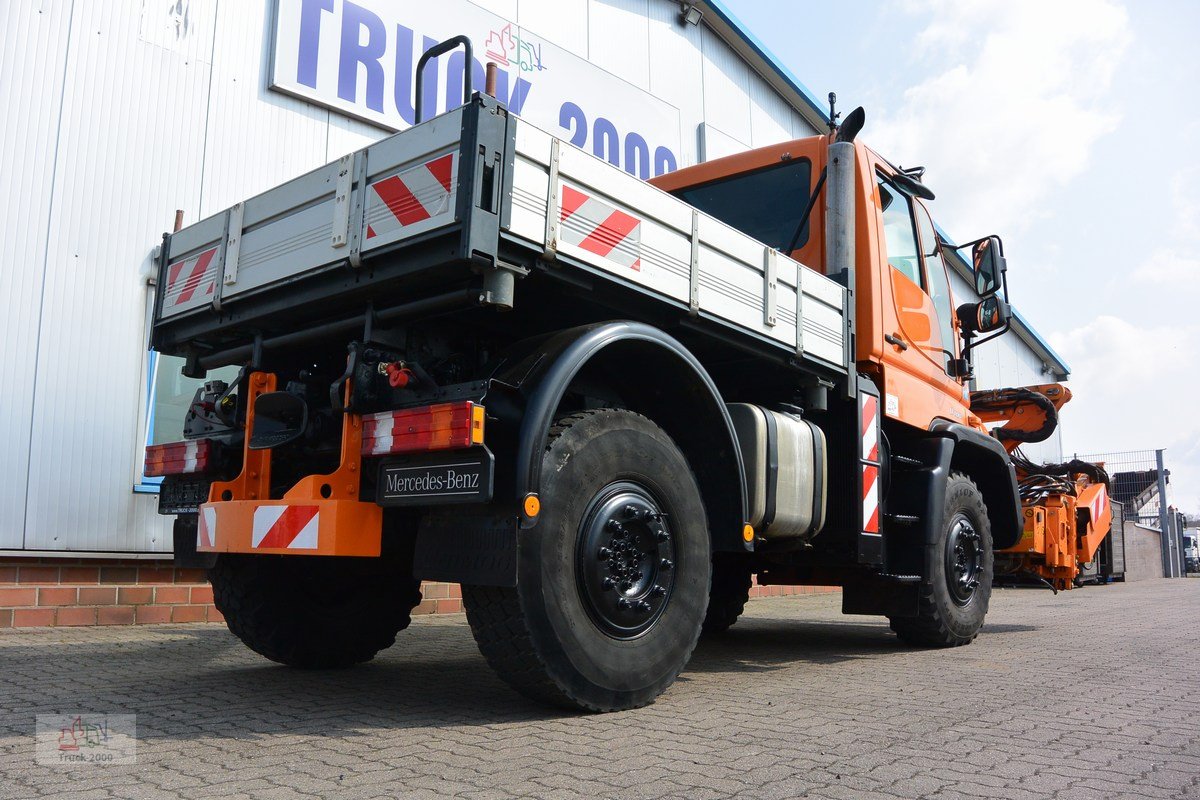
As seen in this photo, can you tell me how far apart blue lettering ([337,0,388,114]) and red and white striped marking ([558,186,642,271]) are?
233 inches

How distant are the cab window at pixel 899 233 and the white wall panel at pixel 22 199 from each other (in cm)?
618

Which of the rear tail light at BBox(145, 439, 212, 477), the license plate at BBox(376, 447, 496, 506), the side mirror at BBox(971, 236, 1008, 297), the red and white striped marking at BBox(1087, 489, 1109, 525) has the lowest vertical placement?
the license plate at BBox(376, 447, 496, 506)

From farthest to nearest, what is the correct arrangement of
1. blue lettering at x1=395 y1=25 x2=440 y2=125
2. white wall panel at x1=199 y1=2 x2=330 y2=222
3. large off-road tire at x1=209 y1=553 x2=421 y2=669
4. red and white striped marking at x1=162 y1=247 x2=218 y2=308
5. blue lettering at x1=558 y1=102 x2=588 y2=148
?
blue lettering at x1=558 y1=102 x2=588 y2=148
blue lettering at x1=395 y1=25 x2=440 y2=125
white wall panel at x1=199 y1=2 x2=330 y2=222
large off-road tire at x1=209 y1=553 x2=421 y2=669
red and white striped marking at x1=162 y1=247 x2=218 y2=308

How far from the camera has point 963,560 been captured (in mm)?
6434

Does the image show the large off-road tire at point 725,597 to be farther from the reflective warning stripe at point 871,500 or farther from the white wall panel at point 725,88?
the white wall panel at point 725,88

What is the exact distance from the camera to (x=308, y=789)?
2555 mm

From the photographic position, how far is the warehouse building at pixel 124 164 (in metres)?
6.66

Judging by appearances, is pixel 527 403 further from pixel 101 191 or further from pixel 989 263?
pixel 101 191

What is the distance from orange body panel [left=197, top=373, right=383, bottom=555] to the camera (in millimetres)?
A: 3455

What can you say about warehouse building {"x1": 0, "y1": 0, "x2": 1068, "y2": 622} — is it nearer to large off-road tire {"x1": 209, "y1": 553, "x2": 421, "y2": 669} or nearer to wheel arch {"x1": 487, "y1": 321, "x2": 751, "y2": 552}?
large off-road tire {"x1": 209, "y1": 553, "x2": 421, "y2": 669}

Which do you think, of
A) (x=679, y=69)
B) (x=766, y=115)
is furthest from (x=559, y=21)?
(x=766, y=115)

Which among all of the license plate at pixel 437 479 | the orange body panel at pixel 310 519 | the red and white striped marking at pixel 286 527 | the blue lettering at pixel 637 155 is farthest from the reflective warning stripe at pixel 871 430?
the blue lettering at pixel 637 155

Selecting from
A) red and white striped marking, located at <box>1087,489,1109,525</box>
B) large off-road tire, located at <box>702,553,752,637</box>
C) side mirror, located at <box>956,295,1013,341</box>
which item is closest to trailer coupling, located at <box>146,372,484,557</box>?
large off-road tire, located at <box>702,553,752,637</box>

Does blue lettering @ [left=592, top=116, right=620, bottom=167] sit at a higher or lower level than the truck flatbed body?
higher
